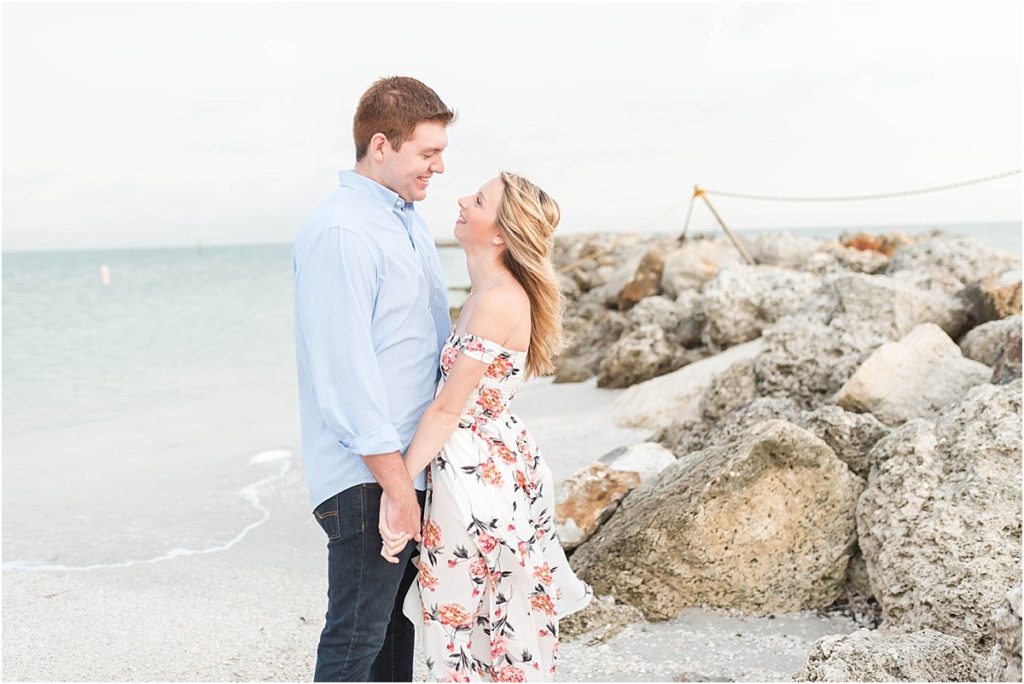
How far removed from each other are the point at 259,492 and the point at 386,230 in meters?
5.01

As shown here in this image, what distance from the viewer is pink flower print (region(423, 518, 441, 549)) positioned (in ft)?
9.30

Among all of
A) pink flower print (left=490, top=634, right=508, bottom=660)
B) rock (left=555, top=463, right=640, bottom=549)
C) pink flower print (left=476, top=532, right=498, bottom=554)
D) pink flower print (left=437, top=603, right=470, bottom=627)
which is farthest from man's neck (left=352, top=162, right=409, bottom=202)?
rock (left=555, top=463, right=640, bottom=549)

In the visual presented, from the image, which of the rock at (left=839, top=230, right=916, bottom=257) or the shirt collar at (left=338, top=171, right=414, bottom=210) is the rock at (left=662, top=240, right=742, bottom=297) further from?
the shirt collar at (left=338, top=171, right=414, bottom=210)

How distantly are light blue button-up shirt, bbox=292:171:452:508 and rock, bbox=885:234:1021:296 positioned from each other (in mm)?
6355

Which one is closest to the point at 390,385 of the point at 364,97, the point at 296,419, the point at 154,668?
the point at 364,97

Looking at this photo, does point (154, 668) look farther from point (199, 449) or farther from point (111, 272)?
point (111, 272)

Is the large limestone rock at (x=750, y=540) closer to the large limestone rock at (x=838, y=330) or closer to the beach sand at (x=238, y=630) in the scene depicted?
the beach sand at (x=238, y=630)

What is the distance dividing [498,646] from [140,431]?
9153 millimetres

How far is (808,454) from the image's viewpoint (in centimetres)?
422

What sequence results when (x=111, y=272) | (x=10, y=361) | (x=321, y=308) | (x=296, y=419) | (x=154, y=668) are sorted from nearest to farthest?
(x=321, y=308), (x=154, y=668), (x=296, y=419), (x=10, y=361), (x=111, y=272)

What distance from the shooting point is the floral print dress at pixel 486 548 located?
2.81m

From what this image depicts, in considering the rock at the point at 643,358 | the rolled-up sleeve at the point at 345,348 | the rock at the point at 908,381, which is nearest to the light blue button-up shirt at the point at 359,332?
the rolled-up sleeve at the point at 345,348

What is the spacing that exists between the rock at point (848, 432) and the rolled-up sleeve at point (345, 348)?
274 centimetres

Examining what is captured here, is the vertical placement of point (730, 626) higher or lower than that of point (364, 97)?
lower
